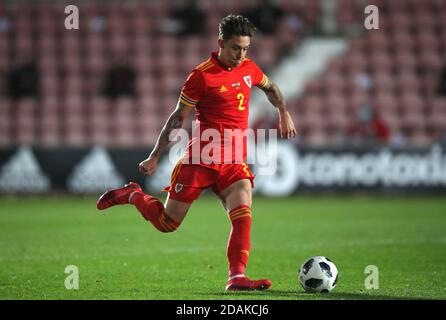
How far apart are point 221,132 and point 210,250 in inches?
116

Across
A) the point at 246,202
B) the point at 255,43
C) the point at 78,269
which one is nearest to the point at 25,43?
the point at 255,43

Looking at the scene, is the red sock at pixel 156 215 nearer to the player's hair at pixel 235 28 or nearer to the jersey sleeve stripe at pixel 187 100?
the jersey sleeve stripe at pixel 187 100

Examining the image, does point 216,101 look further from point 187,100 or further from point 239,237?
point 239,237

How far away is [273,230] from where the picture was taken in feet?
39.2

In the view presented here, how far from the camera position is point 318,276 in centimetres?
671

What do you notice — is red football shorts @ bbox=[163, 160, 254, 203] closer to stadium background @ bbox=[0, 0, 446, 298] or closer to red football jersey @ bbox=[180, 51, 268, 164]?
red football jersey @ bbox=[180, 51, 268, 164]

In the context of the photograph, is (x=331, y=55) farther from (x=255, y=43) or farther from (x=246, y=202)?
(x=246, y=202)

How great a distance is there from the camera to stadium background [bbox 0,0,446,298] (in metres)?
17.6

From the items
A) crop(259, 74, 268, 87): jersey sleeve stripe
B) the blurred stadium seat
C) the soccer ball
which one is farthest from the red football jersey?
the blurred stadium seat

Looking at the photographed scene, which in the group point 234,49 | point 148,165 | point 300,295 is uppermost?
point 234,49

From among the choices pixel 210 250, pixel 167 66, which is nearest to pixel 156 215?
pixel 210 250

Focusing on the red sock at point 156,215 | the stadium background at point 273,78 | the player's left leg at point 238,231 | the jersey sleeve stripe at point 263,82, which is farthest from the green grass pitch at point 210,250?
Answer: the jersey sleeve stripe at point 263,82

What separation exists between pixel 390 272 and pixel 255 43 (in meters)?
14.5

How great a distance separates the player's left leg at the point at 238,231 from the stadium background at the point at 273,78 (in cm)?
1060
